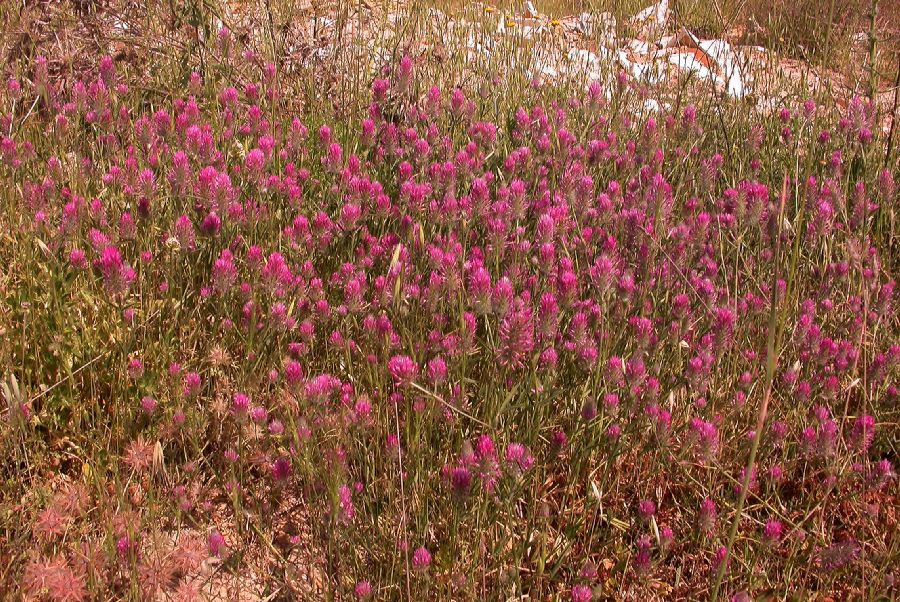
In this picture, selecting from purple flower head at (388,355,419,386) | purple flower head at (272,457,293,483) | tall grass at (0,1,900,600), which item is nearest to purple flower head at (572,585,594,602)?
tall grass at (0,1,900,600)

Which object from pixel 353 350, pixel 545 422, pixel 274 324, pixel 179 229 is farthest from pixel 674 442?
pixel 179 229

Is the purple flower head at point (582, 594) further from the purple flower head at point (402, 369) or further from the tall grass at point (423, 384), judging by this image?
the purple flower head at point (402, 369)

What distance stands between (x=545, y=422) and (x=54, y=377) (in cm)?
145

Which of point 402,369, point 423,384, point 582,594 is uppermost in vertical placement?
point 402,369

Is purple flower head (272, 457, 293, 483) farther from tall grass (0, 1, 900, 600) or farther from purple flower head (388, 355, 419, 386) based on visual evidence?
purple flower head (388, 355, 419, 386)

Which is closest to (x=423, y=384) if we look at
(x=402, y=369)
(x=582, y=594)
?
(x=402, y=369)

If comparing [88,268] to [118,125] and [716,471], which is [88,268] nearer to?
[118,125]

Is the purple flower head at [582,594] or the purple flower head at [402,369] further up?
the purple flower head at [402,369]

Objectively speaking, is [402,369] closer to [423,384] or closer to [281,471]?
[423,384]

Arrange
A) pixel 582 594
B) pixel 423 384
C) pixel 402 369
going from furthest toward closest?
pixel 423 384 < pixel 402 369 < pixel 582 594

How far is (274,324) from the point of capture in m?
2.17

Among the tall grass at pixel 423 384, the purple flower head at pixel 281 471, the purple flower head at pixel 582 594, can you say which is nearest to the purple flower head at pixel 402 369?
the tall grass at pixel 423 384

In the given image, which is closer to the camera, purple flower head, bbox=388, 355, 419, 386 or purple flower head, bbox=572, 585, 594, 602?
purple flower head, bbox=572, 585, 594, 602

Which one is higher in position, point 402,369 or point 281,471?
point 402,369
